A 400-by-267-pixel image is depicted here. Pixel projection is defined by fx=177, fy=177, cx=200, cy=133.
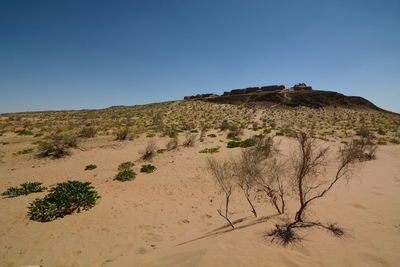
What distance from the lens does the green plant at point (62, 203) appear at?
5031mm

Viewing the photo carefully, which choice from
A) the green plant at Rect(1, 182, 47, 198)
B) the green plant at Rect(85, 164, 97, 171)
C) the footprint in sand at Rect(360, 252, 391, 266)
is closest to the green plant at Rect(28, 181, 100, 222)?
the green plant at Rect(1, 182, 47, 198)

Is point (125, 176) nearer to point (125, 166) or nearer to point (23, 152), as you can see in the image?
point (125, 166)

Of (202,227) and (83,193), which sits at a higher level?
(83,193)

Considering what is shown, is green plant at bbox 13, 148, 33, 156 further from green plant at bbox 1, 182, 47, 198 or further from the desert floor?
green plant at bbox 1, 182, 47, 198

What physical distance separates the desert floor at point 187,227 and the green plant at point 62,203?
0.71 feet

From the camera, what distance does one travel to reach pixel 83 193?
19.6ft

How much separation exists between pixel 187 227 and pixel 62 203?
387 centimetres

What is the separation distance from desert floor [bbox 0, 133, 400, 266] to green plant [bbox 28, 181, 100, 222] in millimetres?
217

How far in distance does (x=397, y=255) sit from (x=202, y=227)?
3.82 m

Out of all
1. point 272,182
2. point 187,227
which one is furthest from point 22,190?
point 272,182

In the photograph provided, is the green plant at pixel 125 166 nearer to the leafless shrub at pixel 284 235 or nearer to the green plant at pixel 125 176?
the green plant at pixel 125 176

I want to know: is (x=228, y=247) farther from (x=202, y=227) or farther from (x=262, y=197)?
(x=262, y=197)

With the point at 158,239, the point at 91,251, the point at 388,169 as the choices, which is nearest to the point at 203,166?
the point at 158,239

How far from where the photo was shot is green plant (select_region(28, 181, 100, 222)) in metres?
5.03
